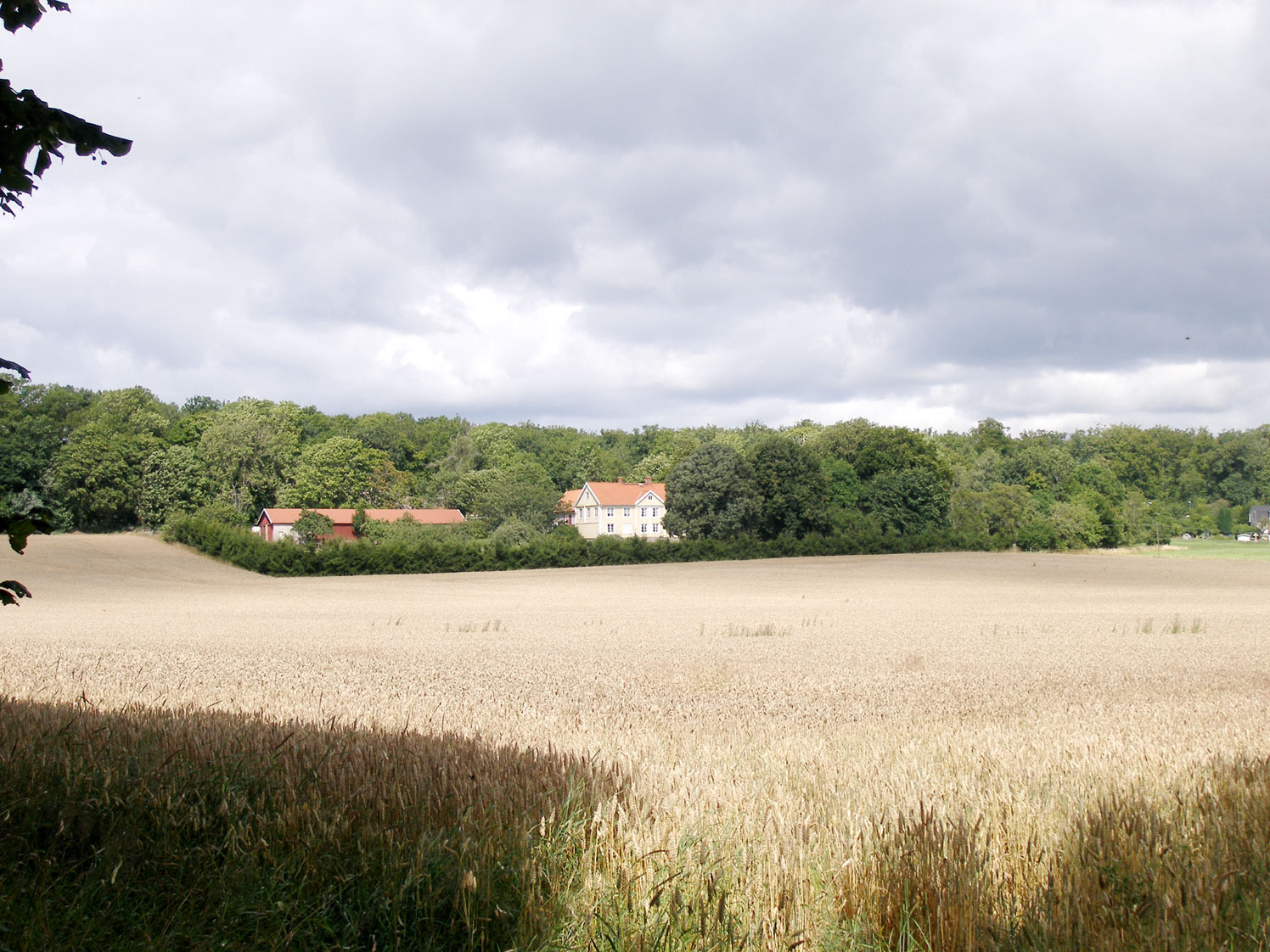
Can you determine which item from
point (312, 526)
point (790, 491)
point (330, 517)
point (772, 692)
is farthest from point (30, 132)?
point (330, 517)

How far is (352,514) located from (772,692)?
9671 centimetres

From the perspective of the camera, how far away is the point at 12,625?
90.5 ft

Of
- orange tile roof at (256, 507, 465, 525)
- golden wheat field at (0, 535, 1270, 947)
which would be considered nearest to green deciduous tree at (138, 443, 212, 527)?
orange tile roof at (256, 507, 465, 525)

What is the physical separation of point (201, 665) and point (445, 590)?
117 feet

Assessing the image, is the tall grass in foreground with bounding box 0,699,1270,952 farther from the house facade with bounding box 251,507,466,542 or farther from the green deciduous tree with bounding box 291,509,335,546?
the house facade with bounding box 251,507,466,542

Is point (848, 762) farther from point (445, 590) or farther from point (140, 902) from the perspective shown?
point (445, 590)

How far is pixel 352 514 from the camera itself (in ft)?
337

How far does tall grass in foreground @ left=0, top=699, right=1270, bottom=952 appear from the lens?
11.7 ft

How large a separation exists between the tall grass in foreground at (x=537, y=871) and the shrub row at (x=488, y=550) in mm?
62279

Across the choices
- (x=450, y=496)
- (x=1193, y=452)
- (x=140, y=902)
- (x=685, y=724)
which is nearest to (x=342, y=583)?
(x=685, y=724)

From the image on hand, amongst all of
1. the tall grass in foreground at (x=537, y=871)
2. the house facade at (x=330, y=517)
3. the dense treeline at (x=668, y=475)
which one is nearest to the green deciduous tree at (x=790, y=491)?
the dense treeline at (x=668, y=475)

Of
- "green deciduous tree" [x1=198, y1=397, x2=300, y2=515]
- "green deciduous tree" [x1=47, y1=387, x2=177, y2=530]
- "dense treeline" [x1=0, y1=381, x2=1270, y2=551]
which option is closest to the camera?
"green deciduous tree" [x1=47, y1=387, x2=177, y2=530]

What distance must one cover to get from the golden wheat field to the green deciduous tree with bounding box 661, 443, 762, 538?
46.7 meters

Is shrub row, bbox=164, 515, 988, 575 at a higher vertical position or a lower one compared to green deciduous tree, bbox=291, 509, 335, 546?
lower
